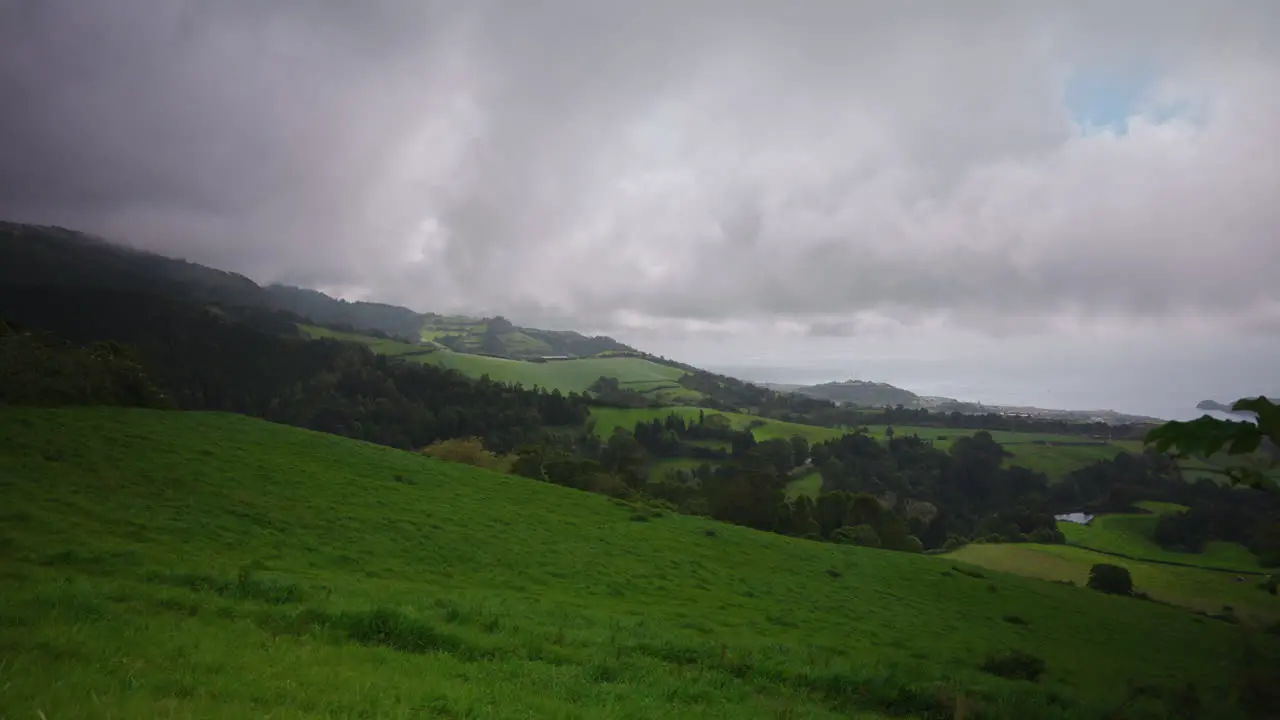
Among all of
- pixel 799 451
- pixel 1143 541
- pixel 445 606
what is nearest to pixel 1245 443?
pixel 445 606

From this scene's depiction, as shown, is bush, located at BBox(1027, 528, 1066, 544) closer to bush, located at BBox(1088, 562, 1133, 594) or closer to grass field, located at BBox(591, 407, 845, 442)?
bush, located at BBox(1088, 562, 1133, 594)

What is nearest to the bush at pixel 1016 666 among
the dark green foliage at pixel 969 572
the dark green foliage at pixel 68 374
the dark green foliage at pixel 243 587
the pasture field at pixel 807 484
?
the dark green foliage at pixel 969 572

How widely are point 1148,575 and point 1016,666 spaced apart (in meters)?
53.4

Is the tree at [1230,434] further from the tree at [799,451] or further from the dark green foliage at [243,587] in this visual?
the tree at [799,451]

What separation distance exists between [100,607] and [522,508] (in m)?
21.8

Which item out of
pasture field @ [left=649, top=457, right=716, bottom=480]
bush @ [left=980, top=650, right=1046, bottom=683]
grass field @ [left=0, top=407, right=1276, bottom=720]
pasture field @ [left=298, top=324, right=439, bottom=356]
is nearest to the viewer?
grass field @ [left=0, top=407, right=1276, bottom=720]

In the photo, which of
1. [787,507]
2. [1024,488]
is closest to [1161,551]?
[1024,488]

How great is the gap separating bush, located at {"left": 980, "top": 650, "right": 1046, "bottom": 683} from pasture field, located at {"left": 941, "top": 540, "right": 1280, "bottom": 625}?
113 feet

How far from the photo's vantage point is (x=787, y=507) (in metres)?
56.9

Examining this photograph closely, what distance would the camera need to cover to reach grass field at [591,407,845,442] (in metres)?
131

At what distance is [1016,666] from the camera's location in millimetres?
17266

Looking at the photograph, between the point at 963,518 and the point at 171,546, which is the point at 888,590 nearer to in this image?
the point at 171,546

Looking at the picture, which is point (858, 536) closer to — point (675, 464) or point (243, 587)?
→ point (243, 587)

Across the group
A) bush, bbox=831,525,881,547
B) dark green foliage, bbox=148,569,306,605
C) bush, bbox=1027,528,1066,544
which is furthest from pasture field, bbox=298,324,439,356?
dark green foliage, bbox=148,569,306,605
